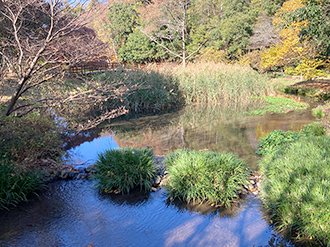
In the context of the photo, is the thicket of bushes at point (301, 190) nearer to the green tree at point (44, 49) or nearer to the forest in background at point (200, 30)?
the green tree at point (44, 49)

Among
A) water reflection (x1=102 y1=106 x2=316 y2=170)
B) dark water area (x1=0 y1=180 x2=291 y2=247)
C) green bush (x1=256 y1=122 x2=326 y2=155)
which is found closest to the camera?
dark water area (x1=0 y1=180 x2=291 y2=247)

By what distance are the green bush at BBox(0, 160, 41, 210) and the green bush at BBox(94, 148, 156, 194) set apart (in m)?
1.25

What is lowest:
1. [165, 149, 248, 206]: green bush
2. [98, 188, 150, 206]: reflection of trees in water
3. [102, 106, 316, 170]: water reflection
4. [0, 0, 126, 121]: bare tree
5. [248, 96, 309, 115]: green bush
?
[248, 96, 309, 115]: green bush

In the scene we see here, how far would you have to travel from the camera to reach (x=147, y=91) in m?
12.8

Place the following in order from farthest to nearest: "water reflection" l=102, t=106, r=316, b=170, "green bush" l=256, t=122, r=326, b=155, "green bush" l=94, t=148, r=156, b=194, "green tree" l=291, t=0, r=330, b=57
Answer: "green tree" l=291, t=0, r=330, b=57
"water reflection" l=102, t=106, r=316, b=170
"green bush" l=256, t=122, r=326, b=155
"green bush" l=94, t=148, r=156, b=194

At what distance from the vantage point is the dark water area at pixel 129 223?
4070 mm

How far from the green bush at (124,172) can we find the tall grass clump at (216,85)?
29.5ft

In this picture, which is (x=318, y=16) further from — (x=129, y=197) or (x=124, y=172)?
(x=129, y=197)

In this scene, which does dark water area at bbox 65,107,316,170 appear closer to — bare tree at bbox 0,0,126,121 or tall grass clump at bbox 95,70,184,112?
tall grass clump at bbox 95,70,184,112

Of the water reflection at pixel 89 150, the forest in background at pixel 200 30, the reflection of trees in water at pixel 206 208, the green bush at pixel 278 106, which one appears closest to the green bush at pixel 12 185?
the water reflection at pixel 89 150

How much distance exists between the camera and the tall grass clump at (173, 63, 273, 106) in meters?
14.3

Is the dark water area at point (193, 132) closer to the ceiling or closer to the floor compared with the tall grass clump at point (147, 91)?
closer to the floor

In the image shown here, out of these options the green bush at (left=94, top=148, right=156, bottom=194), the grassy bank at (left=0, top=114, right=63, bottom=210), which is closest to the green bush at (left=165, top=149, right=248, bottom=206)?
the green bush at (left=94, top=148, right=156, bottom=194)

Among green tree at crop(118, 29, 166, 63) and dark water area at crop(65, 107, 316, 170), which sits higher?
green tree at crop(118, 29, 166, 63)
